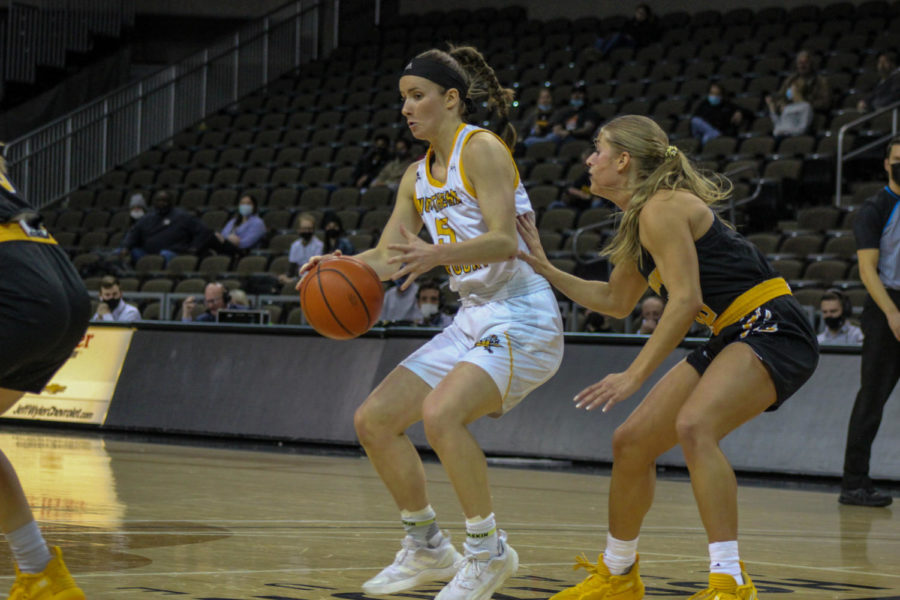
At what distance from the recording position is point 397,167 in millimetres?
18062

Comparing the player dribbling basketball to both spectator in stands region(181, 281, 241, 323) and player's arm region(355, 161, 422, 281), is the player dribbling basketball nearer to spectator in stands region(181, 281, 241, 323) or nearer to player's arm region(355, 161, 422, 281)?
player's arm region(355, 161, 422, 281)

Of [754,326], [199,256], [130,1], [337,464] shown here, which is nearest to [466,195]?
[754,326]

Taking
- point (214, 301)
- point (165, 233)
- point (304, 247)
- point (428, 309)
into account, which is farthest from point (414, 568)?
point (165, 233)

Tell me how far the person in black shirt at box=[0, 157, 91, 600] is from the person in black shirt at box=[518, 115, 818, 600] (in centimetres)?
Answer: 157

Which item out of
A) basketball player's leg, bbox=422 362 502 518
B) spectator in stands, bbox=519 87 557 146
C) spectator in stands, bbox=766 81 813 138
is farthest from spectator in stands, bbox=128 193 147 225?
basketball player's leg, bbox=422 362 502 518

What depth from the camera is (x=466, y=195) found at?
457 cm

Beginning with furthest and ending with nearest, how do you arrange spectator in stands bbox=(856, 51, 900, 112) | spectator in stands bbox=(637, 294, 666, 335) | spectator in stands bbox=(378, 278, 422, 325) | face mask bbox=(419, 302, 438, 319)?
spectator in stands bbox=(856, 51, 900, 112) < spectator in stands bbox=(378, 278, 422, 325) < face mask bbox=(419, 302, 438, 319) < spectator in stands bbox=(637, 294, 666, 335)

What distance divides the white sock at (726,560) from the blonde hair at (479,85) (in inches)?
67.8

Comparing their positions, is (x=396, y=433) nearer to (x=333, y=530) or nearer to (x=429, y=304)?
(x=333, y=530)

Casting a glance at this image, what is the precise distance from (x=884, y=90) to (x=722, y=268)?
11831mm

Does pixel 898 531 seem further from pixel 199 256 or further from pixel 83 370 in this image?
pixel 199 256

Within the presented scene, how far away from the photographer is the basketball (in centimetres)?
468

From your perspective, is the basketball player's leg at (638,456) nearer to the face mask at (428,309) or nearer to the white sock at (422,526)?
the white sock at (422,526)

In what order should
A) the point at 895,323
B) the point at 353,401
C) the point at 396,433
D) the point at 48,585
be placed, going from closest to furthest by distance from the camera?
the point at 48,585 < the point at 396,433 < the point at 895,323 < the point at 353,401
